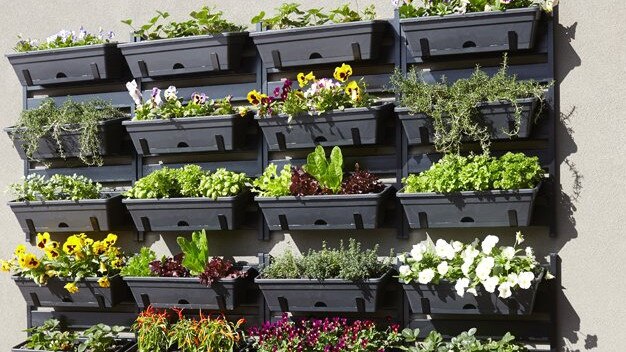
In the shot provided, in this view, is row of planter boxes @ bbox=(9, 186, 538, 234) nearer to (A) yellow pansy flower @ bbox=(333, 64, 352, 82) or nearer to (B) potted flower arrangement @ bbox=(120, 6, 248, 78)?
(A) yellow pansy flower @ bbox=(333, 64, 352, 82)

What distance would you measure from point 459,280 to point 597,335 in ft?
2.44

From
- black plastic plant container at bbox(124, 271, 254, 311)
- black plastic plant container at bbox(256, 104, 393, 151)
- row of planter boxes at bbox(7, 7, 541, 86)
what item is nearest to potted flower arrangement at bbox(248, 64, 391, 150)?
black plastic plant container at bbox(256, 104, 393, 151)

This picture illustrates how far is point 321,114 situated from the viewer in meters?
4.29

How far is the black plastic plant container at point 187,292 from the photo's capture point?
446 cm

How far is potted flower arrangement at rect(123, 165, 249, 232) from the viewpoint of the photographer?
446 cm

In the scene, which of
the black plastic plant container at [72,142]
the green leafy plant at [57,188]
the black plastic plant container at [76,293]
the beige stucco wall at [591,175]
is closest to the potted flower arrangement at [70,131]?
the black plastic plant container at [72,142]

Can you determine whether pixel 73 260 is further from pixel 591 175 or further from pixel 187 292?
pixel 591 175

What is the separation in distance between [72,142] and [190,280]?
1069mm

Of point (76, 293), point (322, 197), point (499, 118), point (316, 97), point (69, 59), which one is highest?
point (69, 59)

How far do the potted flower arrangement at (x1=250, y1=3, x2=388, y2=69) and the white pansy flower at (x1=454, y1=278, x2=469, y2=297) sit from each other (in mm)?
1179

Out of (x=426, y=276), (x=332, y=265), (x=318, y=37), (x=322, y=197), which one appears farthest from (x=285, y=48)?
(x=426, y=276)

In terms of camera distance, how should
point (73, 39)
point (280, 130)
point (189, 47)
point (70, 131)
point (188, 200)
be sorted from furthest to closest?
point (73, 39) < point (70, 131) < point (189, 47) < point (188, 200) < point (280, 130)

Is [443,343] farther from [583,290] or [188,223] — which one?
[188,223]

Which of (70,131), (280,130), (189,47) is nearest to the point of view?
(280,130)
